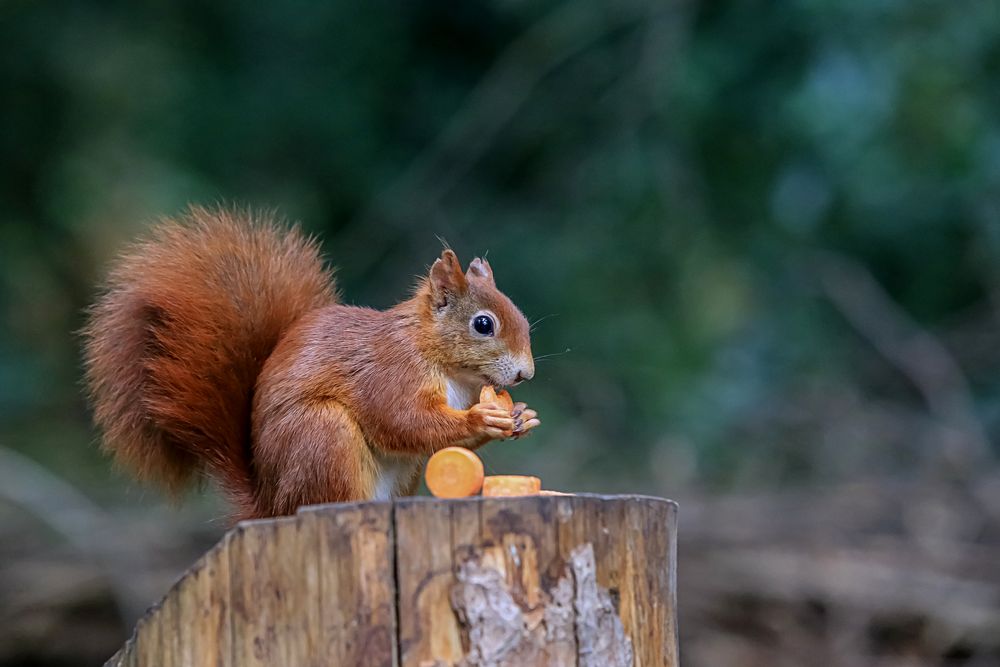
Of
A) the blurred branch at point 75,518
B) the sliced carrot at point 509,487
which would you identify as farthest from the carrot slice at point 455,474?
the blurred branch at point 75,518

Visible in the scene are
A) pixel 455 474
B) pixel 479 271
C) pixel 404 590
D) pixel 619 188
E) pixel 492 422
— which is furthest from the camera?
pixel 619 188

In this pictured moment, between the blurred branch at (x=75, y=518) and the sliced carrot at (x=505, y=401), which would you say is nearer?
the sliced carrot at (x=505, y=401)

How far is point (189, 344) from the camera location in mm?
1776

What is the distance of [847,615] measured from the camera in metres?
3.78

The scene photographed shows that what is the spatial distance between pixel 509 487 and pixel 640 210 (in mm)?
3637

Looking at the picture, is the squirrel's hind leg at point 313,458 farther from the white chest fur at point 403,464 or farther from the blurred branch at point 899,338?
the blurred branch at point 899,338

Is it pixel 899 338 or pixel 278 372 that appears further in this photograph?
pixel 899 338

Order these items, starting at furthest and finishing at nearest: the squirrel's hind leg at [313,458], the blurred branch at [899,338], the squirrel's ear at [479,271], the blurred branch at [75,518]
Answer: the blurred branch at [899,338] < the blurred branch at [75,518] < the squirrel's ear at [479,271] < the squirrel's hind leg at [313,458]

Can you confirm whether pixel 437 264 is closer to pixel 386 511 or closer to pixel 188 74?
pixel 386 511

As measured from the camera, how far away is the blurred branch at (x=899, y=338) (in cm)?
497

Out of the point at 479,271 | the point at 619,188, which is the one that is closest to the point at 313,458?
the point at 479,271

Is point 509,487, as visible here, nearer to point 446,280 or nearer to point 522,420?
point 522,420

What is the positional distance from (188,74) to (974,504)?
119 inches

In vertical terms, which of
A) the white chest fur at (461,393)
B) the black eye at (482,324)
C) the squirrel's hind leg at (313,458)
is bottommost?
the squirrel's hind leg at (313,458)
